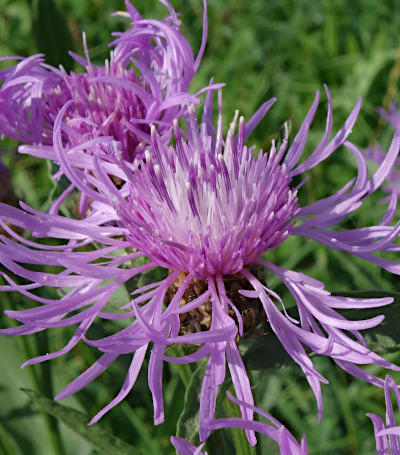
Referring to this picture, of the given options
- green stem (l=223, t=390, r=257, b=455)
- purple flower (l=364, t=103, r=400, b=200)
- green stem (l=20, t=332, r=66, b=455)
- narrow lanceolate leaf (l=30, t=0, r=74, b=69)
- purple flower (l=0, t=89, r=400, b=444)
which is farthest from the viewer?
purple flower (l=364, t=103, r=400, b=200)

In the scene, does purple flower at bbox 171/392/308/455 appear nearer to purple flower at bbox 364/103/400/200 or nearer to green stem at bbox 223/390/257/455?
green stem at bbox 223/390/257/455

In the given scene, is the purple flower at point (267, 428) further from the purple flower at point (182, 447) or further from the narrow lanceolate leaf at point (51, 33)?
the narrow lanceolate leaf at point (51, 33)

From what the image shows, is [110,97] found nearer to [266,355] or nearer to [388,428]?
[266,355]

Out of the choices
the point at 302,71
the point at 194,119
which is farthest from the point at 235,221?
the point at 302,71

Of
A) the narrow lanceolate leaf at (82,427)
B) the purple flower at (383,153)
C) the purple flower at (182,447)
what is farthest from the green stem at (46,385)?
the purple flower at (383,153)

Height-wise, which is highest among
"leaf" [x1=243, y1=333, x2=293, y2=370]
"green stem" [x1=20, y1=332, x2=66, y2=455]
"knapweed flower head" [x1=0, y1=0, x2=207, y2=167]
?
"knapweed flower head" [x1=0, y1=0, x2=207, y2=167]

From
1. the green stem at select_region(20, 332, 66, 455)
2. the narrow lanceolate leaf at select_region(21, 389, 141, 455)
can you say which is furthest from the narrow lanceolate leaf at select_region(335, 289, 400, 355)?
the green stem at select_region(20, 332, 66, 455)
